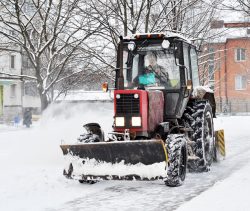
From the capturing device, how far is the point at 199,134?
352 inches

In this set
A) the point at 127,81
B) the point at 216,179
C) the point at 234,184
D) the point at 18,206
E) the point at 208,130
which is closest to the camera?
the point at 18,206

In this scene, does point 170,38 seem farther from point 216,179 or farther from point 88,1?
point 88,1

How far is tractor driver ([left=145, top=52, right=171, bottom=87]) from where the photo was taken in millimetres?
8875

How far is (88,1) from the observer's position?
56.1 ft

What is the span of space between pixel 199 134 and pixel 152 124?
117 cm

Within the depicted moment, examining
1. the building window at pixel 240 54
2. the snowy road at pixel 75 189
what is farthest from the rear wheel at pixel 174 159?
the building window at pixel 240 54

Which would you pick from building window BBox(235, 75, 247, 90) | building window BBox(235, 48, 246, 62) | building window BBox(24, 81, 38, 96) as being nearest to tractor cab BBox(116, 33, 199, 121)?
building window BBox(24, 81, 38, 96)

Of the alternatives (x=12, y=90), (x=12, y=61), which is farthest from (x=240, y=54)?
(x=12, y=61)

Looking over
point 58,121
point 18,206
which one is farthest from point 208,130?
point 58,121

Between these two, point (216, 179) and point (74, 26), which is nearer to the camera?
point (216, 179)

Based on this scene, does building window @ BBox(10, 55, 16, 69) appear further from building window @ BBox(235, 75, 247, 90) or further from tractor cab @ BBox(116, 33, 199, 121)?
tractor cab @ BBox(116, 33, 199, 121)

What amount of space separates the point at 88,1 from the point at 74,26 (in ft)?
4.58

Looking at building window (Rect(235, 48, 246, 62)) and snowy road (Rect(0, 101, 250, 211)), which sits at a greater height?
building window (Rect(235, 48, 246, 62))

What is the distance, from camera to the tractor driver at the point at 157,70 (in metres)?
8.88
